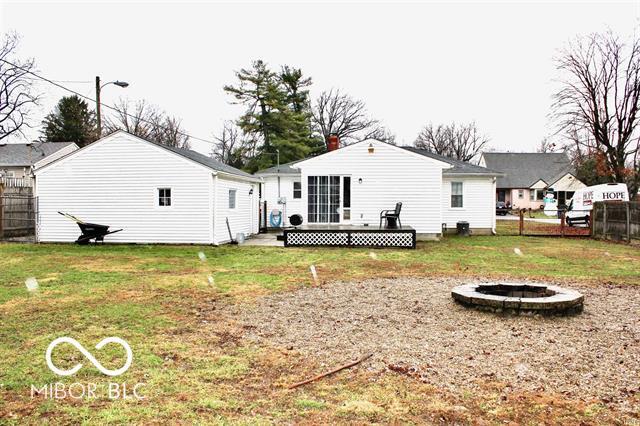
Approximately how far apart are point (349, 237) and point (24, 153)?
31239 mm

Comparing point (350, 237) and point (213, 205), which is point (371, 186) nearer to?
point (350, 237)

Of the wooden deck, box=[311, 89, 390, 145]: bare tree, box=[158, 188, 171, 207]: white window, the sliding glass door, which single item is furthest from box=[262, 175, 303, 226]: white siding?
box=[311, 89, 390, 145]: bare tree

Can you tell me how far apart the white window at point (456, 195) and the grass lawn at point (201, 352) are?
9631 mm

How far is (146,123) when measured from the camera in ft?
158

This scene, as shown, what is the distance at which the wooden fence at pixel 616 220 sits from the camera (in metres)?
17.3

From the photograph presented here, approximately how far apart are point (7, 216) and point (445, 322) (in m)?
18.2

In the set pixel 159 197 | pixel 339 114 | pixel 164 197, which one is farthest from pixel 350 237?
pixel 339 114

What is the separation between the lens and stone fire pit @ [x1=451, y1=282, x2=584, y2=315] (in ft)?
20.7

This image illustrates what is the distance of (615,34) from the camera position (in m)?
26.7

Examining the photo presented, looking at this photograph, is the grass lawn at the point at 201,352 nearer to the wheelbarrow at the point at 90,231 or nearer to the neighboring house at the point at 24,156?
the wheelbarrow at the point at 90,231

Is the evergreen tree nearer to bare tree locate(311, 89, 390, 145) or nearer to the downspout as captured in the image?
bare tree locate(311, 89, 390, 145)

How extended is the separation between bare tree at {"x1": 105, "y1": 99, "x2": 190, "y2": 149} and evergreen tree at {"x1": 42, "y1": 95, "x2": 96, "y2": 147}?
3.04 meters

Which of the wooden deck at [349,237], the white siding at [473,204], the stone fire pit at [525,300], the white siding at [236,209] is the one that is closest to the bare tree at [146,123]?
the white siding at [236,209]

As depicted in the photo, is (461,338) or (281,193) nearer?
(461,338)
